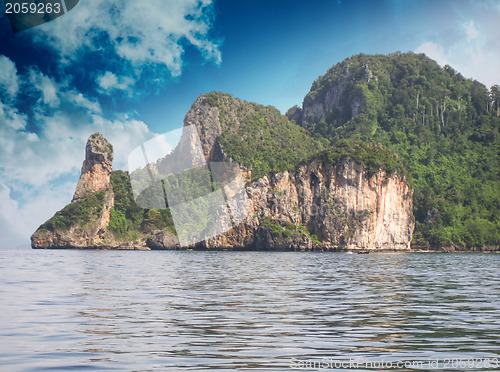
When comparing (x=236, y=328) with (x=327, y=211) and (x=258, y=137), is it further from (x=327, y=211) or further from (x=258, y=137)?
(x=258, y=137)

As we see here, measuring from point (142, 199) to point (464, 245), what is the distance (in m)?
92.8

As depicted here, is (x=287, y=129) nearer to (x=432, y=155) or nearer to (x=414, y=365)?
(x=432, y=155)

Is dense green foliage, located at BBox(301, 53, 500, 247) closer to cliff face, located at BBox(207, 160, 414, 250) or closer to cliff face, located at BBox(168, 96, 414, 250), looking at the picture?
cliff face, located at BBox(207, 160, 414, 250)

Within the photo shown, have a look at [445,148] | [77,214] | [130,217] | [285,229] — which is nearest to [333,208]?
[285,229]

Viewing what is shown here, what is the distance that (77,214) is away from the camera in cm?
14562

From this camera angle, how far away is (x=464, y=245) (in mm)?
133875

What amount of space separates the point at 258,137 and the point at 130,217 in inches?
1949

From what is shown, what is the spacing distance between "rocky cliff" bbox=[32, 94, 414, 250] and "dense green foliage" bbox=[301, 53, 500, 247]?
16626mm

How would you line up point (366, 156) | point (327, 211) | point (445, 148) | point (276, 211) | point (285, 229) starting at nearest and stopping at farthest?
point (285, 229)
point (327, 211)
point (276, 211)
point (366, 156)
point (445, 148)

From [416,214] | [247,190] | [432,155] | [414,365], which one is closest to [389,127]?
[432,155]

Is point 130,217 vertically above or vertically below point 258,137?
below

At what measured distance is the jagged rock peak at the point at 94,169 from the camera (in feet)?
512

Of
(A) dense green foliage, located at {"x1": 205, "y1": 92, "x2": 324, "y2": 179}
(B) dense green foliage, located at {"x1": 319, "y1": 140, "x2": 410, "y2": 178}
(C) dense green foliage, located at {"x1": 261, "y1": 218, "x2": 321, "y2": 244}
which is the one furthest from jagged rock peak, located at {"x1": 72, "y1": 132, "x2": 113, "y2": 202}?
(B) dense green foliage, located at {"x1": 319, "y1": 140, "x2": 410, "y2": 178}

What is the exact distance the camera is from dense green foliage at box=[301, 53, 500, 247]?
14175cm
